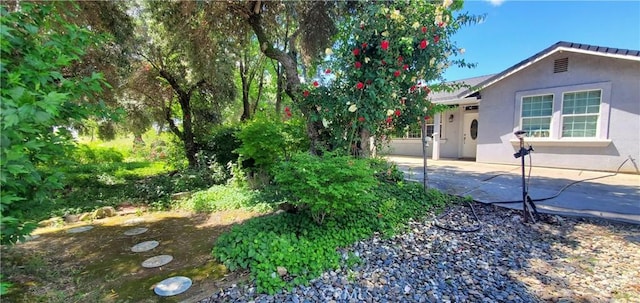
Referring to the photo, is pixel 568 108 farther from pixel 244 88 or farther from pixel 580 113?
pixel 244 88

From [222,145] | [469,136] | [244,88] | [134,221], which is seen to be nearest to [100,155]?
[244,88]

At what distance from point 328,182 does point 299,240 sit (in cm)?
72

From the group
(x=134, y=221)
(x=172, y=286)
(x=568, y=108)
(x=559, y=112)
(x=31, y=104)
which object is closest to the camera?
(x=31, y=104)

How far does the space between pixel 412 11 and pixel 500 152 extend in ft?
23.0

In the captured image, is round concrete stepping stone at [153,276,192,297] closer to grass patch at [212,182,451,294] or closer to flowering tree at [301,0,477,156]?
grass patch at [212,182,451,294]

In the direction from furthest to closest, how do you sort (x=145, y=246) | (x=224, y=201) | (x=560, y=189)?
(x=560, y=189), (x=224, y=201), (x=145, y=246)

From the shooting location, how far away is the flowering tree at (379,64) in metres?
3.70

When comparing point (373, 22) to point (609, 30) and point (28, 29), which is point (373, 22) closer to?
point (28, 29)

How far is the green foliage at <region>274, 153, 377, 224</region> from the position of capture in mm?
2871

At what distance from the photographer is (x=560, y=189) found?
5.23 m

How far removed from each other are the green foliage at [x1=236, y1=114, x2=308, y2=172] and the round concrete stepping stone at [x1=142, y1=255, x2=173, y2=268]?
2434mm

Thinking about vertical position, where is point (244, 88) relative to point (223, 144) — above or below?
above

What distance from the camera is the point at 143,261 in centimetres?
302

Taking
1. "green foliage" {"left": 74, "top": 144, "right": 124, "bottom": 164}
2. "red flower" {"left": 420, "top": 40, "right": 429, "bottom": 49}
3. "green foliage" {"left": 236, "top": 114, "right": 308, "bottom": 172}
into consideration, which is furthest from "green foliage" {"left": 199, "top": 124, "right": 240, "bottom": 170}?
"green foliage" {"left": 74, "top": 144, "right": 124, "bottom": 164}
